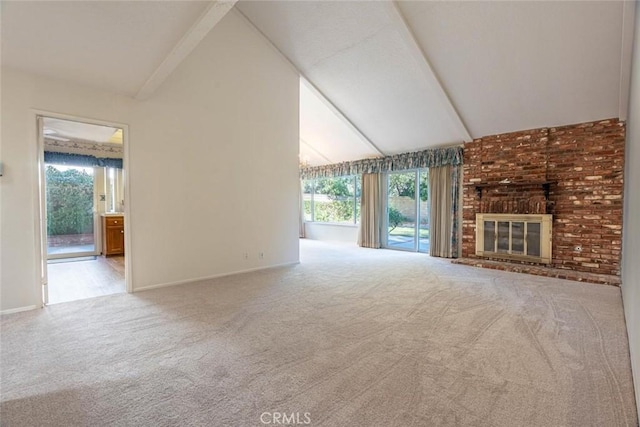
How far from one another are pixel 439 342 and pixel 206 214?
3.66m

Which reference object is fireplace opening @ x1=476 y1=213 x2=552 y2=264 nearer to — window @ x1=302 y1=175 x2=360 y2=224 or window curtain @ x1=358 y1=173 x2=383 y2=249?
window curtain @ x1=358 y1=173 x2=383 y2=249

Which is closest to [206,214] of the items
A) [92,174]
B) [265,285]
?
[265,285]

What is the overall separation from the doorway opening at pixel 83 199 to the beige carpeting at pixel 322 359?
3.17 meters

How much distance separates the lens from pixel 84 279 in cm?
472

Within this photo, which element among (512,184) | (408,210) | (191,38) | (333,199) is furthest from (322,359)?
(333,199)

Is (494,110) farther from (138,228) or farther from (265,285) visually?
(138,228)

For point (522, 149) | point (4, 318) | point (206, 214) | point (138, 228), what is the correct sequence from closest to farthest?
1. point (4, 318)
2. point (138, 228)
3. point (206, 214)
4. point (522, 149)

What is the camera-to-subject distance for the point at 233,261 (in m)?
5.07

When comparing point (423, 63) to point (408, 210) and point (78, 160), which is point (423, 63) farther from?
point (78, 160)

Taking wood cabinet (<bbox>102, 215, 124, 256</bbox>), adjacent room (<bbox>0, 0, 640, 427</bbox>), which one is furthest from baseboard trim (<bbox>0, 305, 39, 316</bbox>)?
wood cabinet (<bbox>102, 215, 124, 256</bbox>)

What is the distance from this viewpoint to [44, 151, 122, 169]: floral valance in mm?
6289

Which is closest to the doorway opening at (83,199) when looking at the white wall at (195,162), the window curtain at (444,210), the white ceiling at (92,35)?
the white wall at (195,162)

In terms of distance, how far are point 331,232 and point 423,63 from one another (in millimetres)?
5933

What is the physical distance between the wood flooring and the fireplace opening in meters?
6.23
